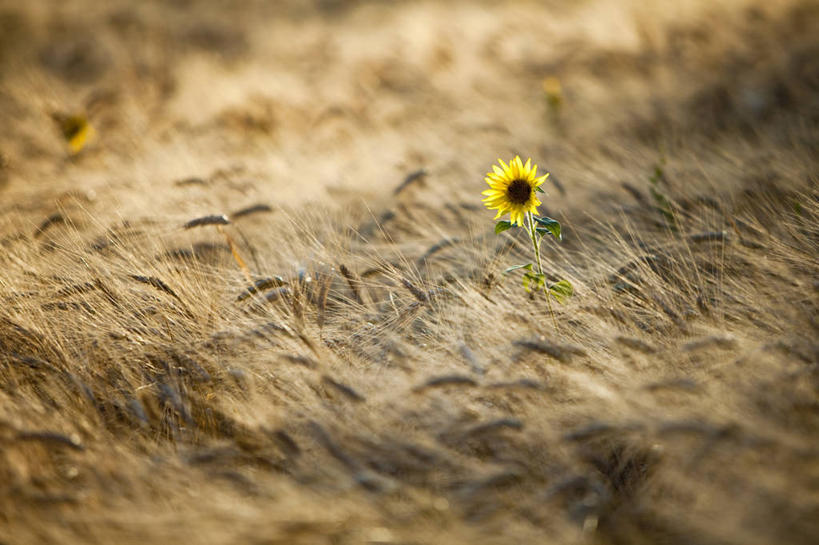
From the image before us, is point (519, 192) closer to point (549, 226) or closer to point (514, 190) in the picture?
point (514, 190)

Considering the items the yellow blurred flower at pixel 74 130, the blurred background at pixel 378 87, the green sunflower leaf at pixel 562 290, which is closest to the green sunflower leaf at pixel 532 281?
the green sunflower leaf at pixel 562 290

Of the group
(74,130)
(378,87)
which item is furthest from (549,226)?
(74,130)

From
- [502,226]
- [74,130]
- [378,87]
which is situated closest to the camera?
[502,226]

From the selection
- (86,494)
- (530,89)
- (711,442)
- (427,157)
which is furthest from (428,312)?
(530,89)

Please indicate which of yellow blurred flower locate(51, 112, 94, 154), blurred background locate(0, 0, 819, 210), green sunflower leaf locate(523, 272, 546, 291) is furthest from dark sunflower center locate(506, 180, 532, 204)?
yellow blurred flower locate(51, 112, 94, 154)

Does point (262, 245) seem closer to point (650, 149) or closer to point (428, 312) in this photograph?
point (428, 312)
